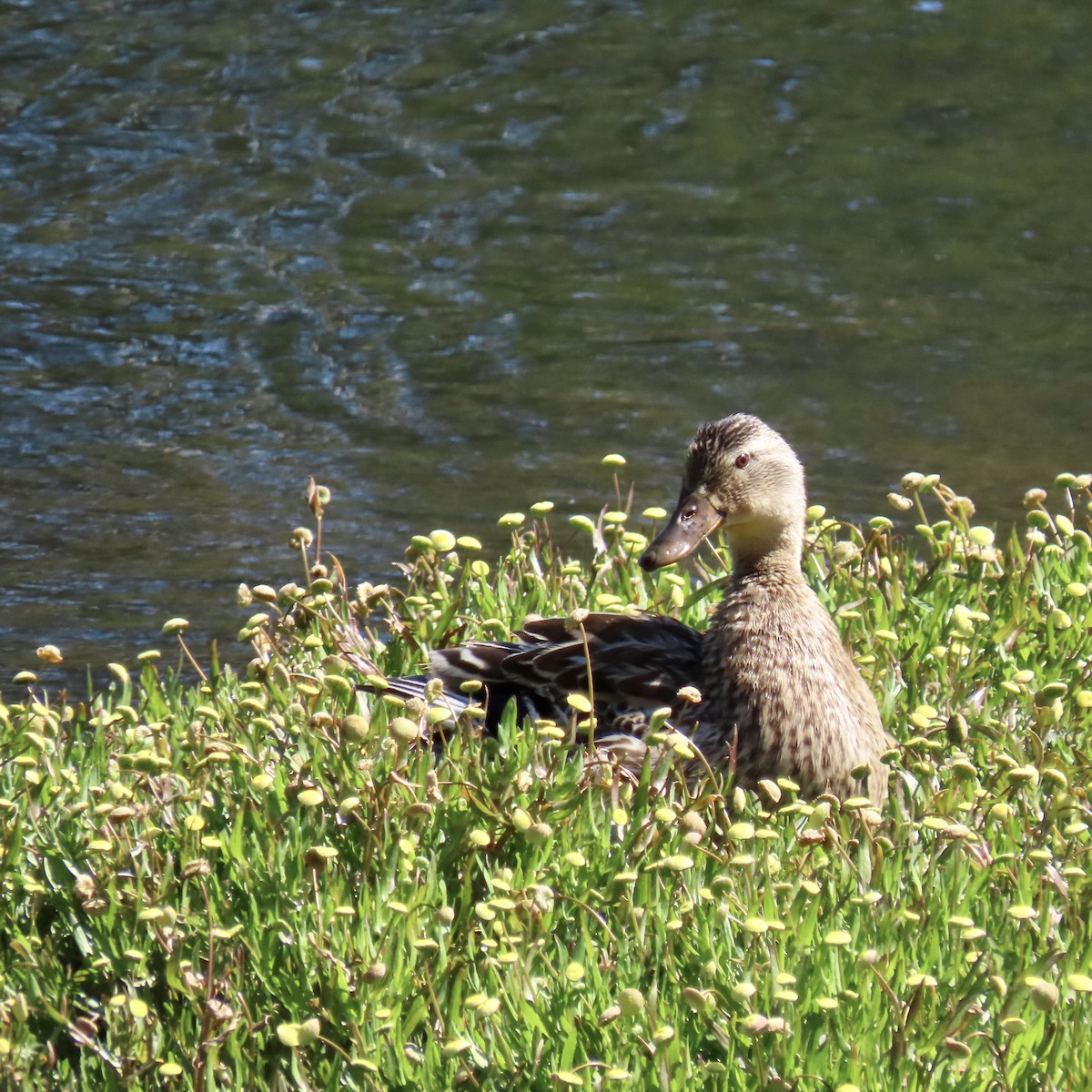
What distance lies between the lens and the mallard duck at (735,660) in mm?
5094

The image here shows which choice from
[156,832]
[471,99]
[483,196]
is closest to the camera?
[156,832]

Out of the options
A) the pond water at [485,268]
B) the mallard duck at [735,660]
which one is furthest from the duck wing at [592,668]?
the pond water at [485,268]

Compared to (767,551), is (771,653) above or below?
below

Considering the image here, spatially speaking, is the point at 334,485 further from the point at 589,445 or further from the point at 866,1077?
the point at 866,1077

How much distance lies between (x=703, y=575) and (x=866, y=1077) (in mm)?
3136

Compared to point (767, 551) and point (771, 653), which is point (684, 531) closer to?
point (767, 551)

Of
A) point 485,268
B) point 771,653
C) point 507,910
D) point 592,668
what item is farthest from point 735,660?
point 485,268

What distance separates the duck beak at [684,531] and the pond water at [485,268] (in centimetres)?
233

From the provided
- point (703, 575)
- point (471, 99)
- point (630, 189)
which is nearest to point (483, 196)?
point (630, 189)

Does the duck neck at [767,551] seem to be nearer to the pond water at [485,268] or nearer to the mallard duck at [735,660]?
the mallard duck at [735,660]

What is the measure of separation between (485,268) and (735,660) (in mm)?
6950

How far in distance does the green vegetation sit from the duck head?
0.61 metres

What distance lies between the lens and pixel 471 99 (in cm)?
1463

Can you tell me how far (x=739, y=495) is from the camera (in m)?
5.55
